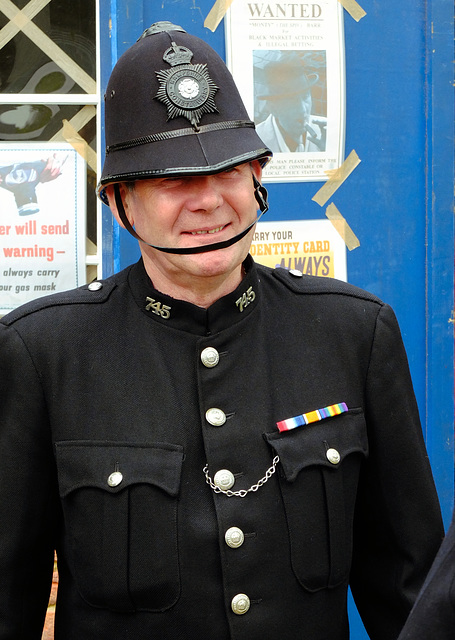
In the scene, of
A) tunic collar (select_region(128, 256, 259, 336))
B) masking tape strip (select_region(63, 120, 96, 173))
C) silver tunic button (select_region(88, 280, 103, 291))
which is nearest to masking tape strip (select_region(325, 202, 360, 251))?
masking tape strip (select_region(63, 120, 96, 173))

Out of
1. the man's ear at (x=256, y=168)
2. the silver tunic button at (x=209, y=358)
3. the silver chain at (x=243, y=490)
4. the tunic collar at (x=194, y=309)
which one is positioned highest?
the man's ear at (x=256, y=168)

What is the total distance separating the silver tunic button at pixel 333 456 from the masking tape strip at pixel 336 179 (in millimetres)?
1053

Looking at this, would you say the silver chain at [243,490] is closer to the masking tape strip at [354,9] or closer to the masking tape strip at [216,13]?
the masking tape strip at [216,13]

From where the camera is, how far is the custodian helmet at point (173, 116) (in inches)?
67.8

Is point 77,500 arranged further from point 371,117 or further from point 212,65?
point 371,117

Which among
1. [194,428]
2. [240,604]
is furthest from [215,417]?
[240,604]

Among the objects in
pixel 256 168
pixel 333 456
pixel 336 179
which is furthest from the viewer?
pixel 336 179

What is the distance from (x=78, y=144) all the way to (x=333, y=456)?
1.29 meters

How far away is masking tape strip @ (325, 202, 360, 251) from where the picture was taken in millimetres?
2648

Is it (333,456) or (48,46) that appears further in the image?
(48,46)

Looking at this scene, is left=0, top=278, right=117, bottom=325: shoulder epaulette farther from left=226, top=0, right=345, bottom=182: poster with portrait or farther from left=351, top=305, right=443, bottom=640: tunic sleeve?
left=226, top=0, right=345, bottom=182: poster with portrait

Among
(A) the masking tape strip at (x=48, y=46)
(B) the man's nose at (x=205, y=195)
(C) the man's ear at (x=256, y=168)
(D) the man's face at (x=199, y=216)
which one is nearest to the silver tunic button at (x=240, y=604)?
(D) the man's face at (x=199, y=216)

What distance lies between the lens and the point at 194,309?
1819 millimetres

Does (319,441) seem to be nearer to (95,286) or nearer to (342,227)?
(95,286)
